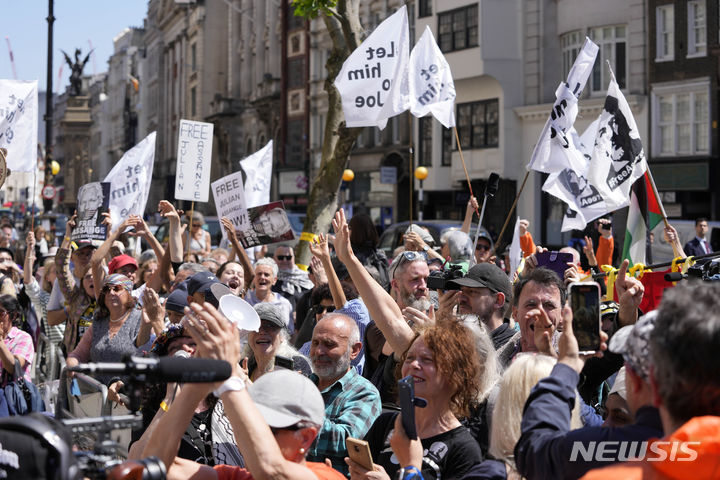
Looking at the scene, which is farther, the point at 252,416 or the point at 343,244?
the point at 343,244

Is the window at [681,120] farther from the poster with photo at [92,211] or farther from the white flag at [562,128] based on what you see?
the poster with photo at [92,211]

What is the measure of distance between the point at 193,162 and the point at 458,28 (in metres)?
24.4

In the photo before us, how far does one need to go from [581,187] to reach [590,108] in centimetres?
2212

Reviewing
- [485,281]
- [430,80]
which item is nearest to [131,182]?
[430,80]

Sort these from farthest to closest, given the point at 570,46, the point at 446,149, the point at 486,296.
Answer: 1. the point at 446,149
2. the point at 570,46
3. the point at 486,296

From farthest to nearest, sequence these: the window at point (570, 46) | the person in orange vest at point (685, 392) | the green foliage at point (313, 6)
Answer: the window at point (570, 46), the green foliage at point (313, 6), the person in orange vest at point (685, 392)

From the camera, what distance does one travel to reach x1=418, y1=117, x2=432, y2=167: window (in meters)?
38.7

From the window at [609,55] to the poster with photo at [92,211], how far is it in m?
22.6

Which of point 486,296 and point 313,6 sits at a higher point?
point 313,6

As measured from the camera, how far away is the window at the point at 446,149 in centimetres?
3750

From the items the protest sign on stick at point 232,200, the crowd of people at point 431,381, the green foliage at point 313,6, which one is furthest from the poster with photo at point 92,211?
the green foliage at point 313,6

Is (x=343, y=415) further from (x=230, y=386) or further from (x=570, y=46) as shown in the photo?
(x=570, y=46)

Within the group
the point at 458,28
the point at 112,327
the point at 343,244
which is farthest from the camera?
the point at 458,28

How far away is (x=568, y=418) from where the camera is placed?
3.17 meters
